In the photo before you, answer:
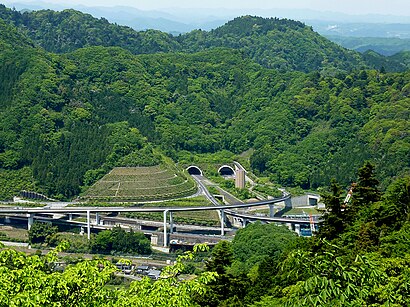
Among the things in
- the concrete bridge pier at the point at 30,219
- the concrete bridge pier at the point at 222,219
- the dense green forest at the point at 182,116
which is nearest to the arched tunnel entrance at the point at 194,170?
the dense green forest at the point at 182,116

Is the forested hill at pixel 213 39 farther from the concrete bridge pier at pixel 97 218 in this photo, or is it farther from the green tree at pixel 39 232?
the green tree at pixel 39 232

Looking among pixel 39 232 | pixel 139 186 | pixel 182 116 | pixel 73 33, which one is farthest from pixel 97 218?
pixel 73 33

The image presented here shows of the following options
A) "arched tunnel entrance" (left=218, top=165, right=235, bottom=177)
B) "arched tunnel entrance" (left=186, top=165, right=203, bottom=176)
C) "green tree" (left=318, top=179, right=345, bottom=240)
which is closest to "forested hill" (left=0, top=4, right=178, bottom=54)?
"arched tunnel entrance" (left=218, top=165, right=235, bottom=177)

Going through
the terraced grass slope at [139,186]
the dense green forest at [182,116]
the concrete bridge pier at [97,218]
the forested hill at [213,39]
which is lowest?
the concrete bridge pier at [97,218]

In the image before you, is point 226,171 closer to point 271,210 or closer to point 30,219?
point 271,210

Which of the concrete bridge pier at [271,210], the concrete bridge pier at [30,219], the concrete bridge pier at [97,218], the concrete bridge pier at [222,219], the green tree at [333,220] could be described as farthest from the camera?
the concrete bridge pier at [271,210]
